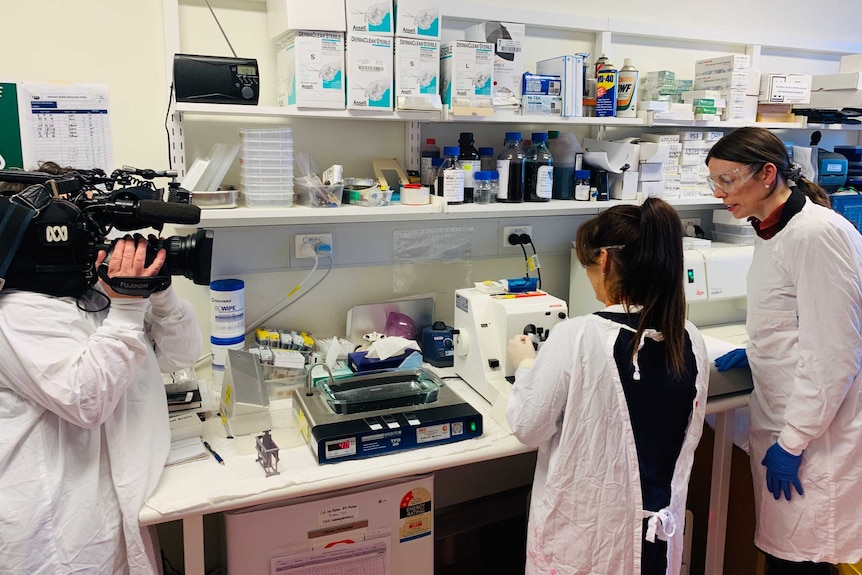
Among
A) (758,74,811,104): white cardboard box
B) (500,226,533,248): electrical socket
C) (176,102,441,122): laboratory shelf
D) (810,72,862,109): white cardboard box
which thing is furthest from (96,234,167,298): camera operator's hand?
(810,72,862,109): white cardboard box

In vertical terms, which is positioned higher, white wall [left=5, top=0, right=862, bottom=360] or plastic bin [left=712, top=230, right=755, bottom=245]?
white wall [left=5, top=0, right=862, bottom=360]

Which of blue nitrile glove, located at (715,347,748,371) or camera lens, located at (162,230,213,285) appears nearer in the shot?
camera lens, located at (162,230,213,285)

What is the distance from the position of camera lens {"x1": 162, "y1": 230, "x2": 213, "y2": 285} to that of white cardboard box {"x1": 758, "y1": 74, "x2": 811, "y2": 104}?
7.29 ft

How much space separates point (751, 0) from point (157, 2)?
235cm

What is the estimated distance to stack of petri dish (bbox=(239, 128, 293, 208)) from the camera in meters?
1.82

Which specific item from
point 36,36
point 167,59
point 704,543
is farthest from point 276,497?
point 704,543

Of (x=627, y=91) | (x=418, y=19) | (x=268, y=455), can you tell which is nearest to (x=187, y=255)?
(x=268, y=455)

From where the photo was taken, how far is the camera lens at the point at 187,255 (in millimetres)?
1280

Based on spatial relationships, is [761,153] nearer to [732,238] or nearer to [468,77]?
[468,77]

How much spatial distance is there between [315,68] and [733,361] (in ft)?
4.88

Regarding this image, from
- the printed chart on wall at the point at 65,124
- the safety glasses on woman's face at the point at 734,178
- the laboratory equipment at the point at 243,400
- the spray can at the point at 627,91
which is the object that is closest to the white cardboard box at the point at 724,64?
the spray can at the point at 627,91

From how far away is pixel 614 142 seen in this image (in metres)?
2.31

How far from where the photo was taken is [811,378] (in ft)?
5.23

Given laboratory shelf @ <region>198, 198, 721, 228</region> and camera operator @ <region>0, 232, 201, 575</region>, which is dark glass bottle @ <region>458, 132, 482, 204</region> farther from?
camera operator @ <region>0, 232, 201, 575</region>
